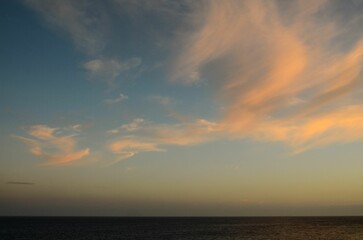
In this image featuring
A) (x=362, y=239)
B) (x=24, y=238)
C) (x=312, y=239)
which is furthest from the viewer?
(x=24, y=238)

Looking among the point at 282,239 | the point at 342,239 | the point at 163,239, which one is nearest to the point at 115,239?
the point at 163,239

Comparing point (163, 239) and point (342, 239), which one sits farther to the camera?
point (163, 239)

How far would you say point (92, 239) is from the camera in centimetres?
9144

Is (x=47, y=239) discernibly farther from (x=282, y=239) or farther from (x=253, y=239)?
(x=282, y=239)

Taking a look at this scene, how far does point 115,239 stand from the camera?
90562mm

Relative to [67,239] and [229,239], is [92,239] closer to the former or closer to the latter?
[67,239]

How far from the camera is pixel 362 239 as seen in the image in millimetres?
82688

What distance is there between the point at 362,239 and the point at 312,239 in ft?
34.4

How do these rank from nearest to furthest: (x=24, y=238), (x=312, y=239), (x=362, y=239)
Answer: (x=362, y=239), (x=312, y=239), (x=24, y=238)

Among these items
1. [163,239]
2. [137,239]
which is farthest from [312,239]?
[137,239]

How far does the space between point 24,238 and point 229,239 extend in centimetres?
5036

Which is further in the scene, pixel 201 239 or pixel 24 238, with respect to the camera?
pixel 24 238

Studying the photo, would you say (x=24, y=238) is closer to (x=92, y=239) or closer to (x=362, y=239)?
(x=92, y=239)

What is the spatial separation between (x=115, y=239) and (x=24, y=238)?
79.0 feet
